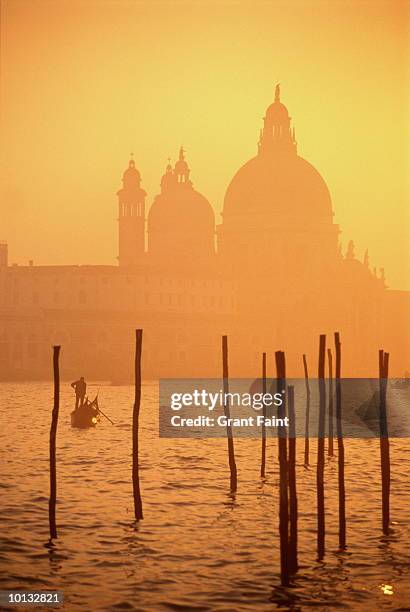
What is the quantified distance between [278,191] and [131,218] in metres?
10.1

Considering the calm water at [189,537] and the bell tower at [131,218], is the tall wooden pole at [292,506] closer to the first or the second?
the calm water at [189,537]

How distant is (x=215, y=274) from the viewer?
242 ft

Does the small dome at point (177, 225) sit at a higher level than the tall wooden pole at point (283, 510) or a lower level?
higher

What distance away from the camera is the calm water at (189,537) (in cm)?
1327

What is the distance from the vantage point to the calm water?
13273 mm

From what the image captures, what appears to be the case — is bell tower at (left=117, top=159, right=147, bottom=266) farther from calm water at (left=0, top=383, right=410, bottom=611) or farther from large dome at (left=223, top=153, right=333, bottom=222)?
calm water at (left=0, top=383, right=410, bottom=611)

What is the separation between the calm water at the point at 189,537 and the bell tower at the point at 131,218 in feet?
164

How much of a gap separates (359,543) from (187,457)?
→ 1142cm

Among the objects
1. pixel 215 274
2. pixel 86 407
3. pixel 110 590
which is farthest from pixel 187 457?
pixel 215 274

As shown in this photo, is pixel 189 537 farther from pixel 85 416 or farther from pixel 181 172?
pixel 181 172

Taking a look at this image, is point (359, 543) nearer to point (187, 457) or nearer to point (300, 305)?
point (187, 457)

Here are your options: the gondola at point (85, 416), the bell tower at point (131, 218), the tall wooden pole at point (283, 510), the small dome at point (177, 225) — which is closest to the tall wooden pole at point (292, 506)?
the tall wooden pole at point (283, 510)

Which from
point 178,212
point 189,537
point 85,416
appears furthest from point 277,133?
point 189,537

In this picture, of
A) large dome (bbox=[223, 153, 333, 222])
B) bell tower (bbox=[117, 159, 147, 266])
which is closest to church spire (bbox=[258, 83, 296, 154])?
large dome (bbox=[223, 153, 333, 222])
